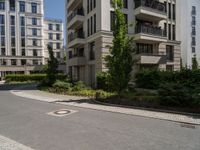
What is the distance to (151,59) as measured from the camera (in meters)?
23.6

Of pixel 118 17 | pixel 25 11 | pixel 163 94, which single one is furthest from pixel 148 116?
pixel 25 11

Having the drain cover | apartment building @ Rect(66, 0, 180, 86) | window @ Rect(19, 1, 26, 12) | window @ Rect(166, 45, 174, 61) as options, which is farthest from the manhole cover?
window @ Rect(19, 1, 26, 12)

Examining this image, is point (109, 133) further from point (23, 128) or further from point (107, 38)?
point (107, 38)

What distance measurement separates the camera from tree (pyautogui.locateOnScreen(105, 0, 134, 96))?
13.5 metres

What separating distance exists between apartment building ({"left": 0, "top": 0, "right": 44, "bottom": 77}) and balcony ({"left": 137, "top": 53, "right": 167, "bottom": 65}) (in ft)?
152

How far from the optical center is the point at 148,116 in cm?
961

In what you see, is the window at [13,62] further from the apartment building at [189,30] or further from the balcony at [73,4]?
the apartment building at [189,30]

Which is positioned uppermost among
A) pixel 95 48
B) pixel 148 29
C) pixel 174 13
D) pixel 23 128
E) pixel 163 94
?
pixel 174 13

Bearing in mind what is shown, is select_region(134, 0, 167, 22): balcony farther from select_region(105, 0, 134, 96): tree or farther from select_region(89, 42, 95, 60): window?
select_region(105, 0, 134, 96): tree

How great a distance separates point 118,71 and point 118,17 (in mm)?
3748

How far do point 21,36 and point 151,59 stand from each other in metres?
51.6

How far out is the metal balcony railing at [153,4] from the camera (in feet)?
77.9

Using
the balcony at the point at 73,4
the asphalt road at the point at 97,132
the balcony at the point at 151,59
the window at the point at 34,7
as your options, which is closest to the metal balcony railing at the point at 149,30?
the balcony at the point at 151,59

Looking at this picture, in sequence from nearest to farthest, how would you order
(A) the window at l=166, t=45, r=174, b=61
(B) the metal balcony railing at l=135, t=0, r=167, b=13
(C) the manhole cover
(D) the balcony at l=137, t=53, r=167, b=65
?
1. (C) the manhole cover
2. (D) the balcony at l=137, t=53, r=167, b=65
3. (B) the metal balcony railing at l=135, t=0, r=167, b=13
4. (A) the window at l=166, t=45, r=174, b=61
